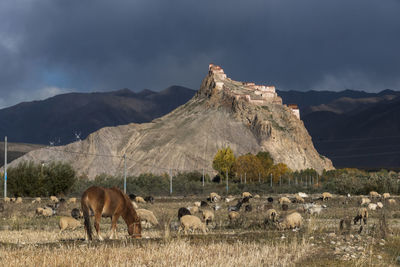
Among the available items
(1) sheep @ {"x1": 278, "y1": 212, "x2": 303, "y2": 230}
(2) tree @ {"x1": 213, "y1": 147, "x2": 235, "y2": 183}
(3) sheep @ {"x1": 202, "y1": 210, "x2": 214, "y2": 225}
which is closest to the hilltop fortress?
(2) tree @ {"x1": 213, "y1": 147, "x2": 235, "y2": 183}

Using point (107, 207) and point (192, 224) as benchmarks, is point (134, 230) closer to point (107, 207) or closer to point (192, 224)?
point (107, 207)

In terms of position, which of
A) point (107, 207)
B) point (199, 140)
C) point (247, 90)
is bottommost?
point (107, 207)

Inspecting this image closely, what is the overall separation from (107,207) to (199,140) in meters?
107

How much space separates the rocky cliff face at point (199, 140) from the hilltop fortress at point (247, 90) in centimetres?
60

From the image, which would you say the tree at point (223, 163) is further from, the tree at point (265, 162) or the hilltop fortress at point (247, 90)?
the hilltop fortress at point (247, 90)

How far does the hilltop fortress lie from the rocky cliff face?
60cm

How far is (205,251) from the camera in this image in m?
11.8

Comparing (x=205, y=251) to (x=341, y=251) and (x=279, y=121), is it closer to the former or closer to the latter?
(x=341, y=251)

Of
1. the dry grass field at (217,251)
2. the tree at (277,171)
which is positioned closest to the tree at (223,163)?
the tree at (277,171)

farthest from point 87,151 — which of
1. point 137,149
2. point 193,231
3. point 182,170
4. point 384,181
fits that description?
point 193,231

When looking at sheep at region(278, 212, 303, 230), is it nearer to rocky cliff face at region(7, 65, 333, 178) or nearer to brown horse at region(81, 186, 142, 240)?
brown horse at region(81, 186, 142, 240)

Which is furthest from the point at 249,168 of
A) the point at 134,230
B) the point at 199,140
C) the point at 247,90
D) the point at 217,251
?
the point at 217,251

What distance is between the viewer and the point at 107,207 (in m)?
14.2

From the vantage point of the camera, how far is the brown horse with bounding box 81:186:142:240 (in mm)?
13773
